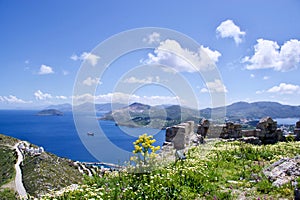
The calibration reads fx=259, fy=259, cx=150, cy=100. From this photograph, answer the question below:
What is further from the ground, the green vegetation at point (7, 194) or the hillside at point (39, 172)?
the hillside at point (39, 172)

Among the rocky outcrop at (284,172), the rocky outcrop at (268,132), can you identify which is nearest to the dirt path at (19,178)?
the rocky outcrop at (268,132)

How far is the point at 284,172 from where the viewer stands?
8203mm

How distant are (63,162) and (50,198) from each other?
71650mm

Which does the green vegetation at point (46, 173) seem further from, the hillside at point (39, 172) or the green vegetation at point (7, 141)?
the green vegetation at point (7, 141)

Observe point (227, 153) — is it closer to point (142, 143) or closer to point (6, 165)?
point (142, 143)

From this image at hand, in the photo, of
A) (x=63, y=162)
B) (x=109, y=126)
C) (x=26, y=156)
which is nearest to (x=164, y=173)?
(x=63, y=162)

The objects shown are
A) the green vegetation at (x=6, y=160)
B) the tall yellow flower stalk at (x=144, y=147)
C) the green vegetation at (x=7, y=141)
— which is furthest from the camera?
the green vegetation at (x=7, y=141)

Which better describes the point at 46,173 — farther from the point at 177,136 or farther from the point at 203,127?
the point at 177,136

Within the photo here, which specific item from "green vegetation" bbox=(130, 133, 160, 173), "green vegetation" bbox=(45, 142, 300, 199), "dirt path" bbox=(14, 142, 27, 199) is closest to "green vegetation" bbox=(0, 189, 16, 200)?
"dirt path" bbox=(14, 142, 27, 199)

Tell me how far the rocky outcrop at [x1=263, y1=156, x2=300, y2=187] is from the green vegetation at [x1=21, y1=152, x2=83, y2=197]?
4666 cm

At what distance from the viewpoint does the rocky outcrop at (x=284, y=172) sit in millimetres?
7647

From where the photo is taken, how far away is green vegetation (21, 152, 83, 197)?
172 feet

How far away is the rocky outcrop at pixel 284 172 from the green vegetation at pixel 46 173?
46656mm

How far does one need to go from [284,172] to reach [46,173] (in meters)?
60.2
